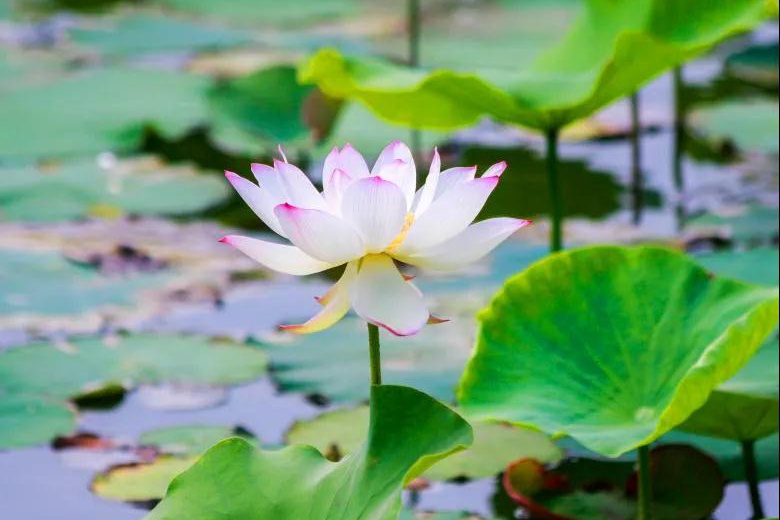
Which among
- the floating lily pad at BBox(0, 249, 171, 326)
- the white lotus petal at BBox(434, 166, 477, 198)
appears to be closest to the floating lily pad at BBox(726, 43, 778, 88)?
the floating lily pad at BBox(0, 249, 171, 326)

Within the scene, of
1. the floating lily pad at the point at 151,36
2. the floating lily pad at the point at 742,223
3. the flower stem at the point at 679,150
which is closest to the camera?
the floating lily pad at the point at 742,223

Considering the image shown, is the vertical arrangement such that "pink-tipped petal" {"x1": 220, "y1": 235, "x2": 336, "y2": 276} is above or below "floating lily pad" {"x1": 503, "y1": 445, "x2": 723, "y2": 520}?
above

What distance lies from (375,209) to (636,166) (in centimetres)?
222

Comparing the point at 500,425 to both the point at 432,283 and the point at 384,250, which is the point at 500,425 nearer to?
the point at 432,283

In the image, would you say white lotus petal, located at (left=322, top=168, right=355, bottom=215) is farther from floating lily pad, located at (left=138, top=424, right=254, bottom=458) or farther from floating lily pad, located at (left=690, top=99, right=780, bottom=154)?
floating lily pad, located at (left=690, top=99, right=780, bottom=154)

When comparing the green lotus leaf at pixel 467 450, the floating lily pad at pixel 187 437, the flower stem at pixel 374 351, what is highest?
the flower stem at pixel 374 351

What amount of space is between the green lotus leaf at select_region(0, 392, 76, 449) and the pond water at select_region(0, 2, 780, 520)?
0.06ft

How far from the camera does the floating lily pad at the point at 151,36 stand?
4.09 meters

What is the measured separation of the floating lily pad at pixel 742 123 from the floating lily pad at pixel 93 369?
1.63 m

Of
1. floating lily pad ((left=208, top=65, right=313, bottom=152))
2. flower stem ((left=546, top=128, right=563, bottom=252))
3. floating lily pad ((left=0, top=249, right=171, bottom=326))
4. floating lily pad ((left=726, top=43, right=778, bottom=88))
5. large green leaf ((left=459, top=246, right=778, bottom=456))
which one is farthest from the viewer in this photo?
floating lily pad ((left=726, top=43, right=778, bottom=88))

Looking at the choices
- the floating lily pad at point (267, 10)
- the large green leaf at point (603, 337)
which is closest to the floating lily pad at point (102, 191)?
the large green leaf at point (603, 337)

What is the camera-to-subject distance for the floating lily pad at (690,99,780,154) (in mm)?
3117

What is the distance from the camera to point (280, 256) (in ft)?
3.54

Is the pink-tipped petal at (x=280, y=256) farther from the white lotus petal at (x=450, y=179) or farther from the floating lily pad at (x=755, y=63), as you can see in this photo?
the floating lily pad at (x=755, y=63)
